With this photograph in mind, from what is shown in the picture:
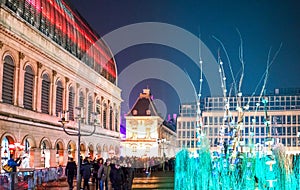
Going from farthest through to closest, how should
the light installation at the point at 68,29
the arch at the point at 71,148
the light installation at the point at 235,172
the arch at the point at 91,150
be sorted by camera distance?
the arch at the point at 91,150 → the arch at the point at 71,148 → the light installation at the point at 68,29 → the light installation at the point at 235,172

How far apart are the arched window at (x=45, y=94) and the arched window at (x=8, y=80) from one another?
6.37 m

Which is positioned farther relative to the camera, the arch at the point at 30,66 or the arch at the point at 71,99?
the arch at the point at 71,99

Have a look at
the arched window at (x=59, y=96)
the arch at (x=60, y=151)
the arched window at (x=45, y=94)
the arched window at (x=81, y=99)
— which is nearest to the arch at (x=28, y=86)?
the arched window at (x=45, y=94)

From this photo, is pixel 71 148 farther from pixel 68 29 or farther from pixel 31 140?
pixel 31 140

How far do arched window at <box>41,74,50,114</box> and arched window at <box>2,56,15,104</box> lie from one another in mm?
6373

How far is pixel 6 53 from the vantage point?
32906 millimetres

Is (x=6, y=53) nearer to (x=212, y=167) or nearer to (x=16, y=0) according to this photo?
(x=16, y=0)

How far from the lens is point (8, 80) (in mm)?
34125

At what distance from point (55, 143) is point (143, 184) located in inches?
838

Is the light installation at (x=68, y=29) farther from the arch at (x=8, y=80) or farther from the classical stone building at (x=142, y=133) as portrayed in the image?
the classical stone building at (x=142, y=133)

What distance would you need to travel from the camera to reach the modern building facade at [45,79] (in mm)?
33562

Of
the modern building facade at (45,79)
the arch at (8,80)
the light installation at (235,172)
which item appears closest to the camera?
the light installation at (235,172)

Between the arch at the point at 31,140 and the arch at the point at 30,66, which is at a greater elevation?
the arch at the point at 30,66

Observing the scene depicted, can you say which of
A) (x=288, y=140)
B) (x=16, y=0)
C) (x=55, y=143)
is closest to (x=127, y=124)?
(x=288, y=140)
